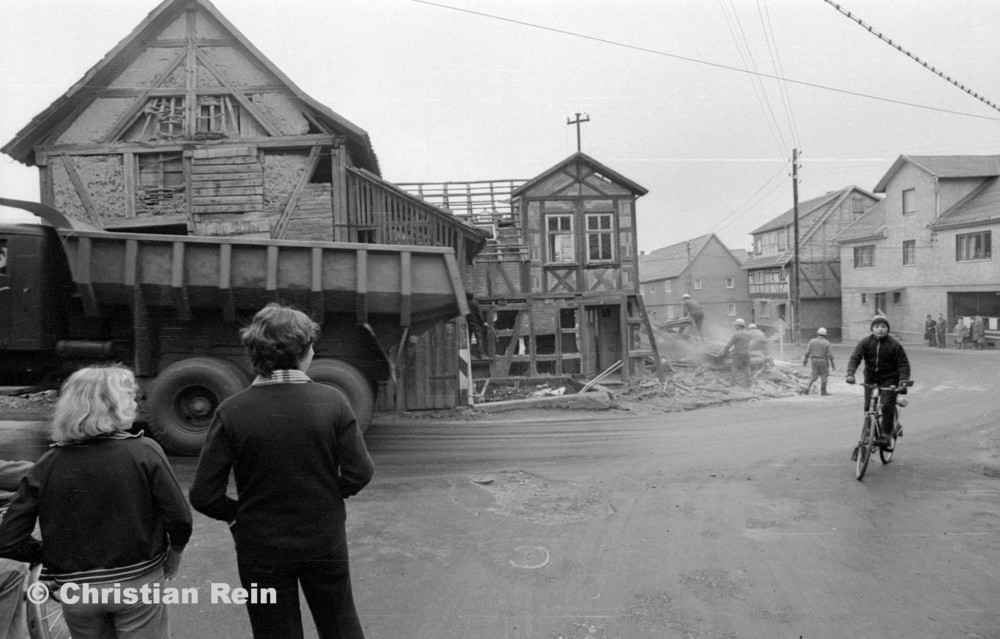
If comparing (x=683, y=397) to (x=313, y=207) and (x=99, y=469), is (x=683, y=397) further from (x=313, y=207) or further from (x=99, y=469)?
(x=99, y=469)

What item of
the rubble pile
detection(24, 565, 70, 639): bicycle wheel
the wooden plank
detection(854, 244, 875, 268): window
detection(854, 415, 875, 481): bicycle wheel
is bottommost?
the rubble pile

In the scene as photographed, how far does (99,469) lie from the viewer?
205 centimetres

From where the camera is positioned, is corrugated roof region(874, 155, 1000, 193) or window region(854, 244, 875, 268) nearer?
corrugated roof region(874, 155, 1000, 193)

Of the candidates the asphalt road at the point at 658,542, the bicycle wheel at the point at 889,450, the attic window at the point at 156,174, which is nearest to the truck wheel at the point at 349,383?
the asphalt road at the point at 658,542

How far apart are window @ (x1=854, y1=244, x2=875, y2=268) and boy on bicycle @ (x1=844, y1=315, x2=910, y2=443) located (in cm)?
1304

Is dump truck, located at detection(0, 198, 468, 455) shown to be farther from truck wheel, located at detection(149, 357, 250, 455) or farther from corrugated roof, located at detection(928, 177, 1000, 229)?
corrugated roof, located at detection(928, 177, 1000, 229)

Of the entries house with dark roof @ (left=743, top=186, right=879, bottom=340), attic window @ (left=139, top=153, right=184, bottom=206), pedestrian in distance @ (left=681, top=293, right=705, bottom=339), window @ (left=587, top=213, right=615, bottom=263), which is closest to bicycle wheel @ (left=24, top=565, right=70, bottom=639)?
attic window @ (left=139, top=153, right=184, bottom=206)

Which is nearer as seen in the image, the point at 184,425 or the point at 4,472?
the point at 4,472

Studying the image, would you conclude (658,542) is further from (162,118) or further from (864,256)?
(864,256)

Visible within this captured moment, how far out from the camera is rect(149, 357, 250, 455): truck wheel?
6.75 m

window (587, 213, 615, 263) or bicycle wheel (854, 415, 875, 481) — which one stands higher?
window (587, 213, 615, 263)

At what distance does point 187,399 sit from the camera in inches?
273

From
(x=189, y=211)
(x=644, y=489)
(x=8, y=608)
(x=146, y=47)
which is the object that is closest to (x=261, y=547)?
(x=8, y=608)

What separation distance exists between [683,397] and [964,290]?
5855 millimetres
